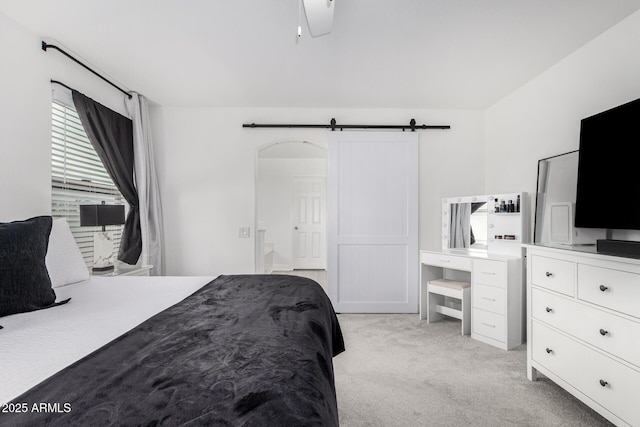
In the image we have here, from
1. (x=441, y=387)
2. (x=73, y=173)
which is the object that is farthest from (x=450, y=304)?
(x=73, y=173)

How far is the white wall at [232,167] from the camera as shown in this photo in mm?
3764

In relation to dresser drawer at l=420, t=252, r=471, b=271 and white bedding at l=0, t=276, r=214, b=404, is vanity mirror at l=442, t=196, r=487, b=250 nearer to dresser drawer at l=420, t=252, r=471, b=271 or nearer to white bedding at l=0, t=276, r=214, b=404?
dresser drawer at l=420, t=252, r=471, b=271

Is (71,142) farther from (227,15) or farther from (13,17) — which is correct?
(227,15)

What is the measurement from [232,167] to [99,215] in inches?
64.1

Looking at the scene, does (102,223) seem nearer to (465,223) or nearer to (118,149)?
(118,149)

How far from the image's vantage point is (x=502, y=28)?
218 cm

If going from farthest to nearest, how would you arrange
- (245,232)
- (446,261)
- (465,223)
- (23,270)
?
(245,232)
(465,223)
(446,261)
(23,270)

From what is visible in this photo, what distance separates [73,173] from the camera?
2.67 meters

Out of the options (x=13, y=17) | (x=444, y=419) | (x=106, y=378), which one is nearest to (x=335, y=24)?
(x=13, y=17)

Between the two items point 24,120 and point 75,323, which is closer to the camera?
point 75,323

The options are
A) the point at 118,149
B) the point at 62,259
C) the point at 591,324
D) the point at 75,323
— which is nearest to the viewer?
the point at 75,323

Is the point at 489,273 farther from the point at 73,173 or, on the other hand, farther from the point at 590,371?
the point at 73,173

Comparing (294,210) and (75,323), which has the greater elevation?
(294,210)

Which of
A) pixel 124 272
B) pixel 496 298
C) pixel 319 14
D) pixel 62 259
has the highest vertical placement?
pixel 319 14
